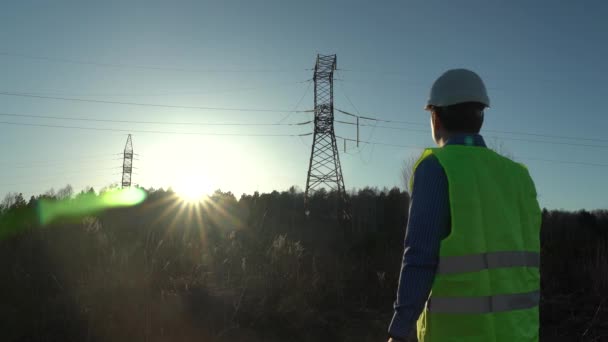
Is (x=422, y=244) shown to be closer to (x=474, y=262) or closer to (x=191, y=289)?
(x=474, y=262)

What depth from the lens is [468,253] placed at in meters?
2.13

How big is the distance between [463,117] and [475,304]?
2.99ft

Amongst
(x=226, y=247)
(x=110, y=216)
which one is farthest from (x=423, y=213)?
(x=110, y=216)

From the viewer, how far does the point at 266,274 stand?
758 centimetres

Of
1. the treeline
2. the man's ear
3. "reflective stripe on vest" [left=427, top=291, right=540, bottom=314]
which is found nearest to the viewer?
"reflective stripe on vest" [left=427, top=291, right=540, bottom=314]

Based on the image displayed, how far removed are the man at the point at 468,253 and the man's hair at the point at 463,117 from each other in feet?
0.43

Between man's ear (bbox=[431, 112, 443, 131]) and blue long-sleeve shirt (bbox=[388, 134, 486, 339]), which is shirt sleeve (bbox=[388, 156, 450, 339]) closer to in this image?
blue long-sleeve shirt (bbox=[388, 134, 486, 339])

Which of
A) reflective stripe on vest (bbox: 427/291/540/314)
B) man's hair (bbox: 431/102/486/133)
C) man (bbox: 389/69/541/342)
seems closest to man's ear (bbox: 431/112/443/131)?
man's hair (bbox: 431/102/486/133)

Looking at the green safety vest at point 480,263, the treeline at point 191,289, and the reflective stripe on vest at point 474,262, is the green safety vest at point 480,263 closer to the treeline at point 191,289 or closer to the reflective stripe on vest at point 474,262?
the reflective stripe on vest at point 474,262

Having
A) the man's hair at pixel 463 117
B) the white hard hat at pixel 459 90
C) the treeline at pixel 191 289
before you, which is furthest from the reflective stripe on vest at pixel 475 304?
the treeline at pixel 191 289

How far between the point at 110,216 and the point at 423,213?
464 inches

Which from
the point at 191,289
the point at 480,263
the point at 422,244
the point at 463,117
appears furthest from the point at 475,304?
the point at 191,289

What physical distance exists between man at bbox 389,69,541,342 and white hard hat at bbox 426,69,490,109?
237 mm

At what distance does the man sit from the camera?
213 cm
